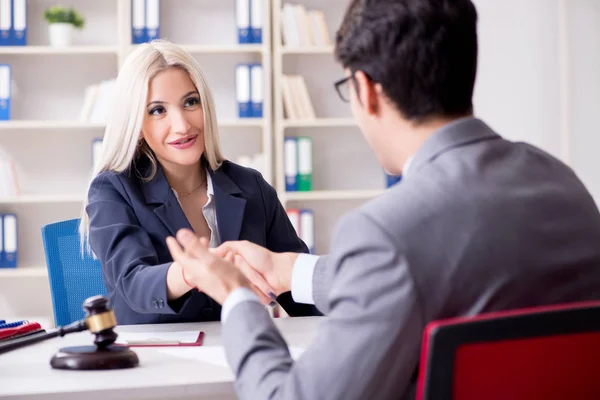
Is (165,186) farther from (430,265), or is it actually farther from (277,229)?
(430,265)

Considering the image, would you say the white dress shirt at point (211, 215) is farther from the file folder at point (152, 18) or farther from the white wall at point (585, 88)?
the white wall at point (585, 88)

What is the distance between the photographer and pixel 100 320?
1.45 m

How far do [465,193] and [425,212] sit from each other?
2.7 inches

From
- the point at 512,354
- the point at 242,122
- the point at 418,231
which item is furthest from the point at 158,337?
the point at 242,122

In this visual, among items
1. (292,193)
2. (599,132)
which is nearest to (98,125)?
(292,193)

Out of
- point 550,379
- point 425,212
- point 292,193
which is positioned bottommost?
point 292,193

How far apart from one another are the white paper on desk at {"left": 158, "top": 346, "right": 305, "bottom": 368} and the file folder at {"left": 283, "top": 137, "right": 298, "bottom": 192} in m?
3.12

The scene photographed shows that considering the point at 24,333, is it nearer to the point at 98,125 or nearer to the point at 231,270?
the point at 231,270

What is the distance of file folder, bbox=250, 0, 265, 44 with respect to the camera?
4.66m

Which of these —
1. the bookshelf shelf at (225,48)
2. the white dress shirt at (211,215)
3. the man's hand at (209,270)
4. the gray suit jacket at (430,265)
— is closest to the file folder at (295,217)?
the bookshelf shelf at (225,48)

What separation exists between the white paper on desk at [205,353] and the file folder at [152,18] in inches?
131

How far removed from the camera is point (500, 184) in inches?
41.8

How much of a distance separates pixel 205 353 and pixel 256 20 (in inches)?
135

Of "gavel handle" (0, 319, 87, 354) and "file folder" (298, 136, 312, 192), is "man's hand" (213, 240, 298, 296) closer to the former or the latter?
"gavel handle" (0, 319, 87, 354)
